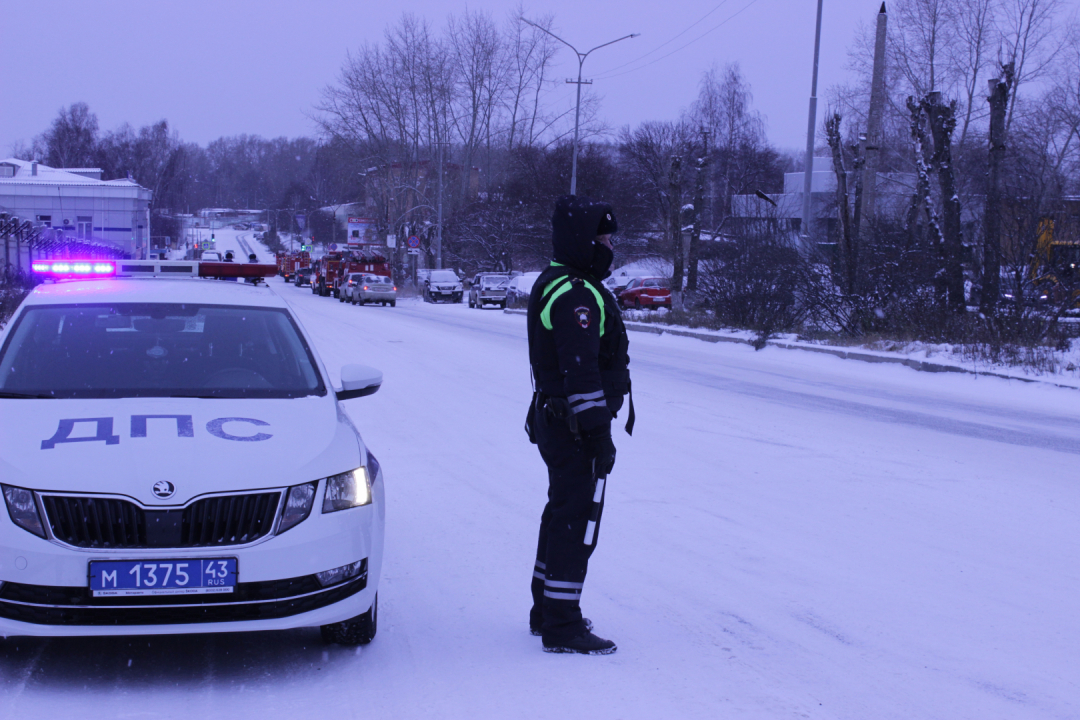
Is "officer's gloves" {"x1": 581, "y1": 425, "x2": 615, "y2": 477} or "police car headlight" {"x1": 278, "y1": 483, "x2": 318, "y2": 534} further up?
"officer's gloves" {"x1": 581, "y1": 425, "x2": 615, "y2": 477}

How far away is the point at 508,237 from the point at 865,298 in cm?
4475

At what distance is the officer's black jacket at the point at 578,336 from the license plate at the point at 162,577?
1412 mm

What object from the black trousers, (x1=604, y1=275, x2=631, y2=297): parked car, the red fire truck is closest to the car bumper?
the black trousers

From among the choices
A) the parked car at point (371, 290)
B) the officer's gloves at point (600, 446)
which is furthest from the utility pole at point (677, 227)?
the officer's gloves at point (600, 446)

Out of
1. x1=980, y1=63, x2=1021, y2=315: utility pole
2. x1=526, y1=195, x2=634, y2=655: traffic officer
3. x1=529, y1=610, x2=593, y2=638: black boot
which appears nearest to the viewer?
x1=526, y1=195, x2=634, y2=655: traffic officer

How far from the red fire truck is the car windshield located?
46543 mm

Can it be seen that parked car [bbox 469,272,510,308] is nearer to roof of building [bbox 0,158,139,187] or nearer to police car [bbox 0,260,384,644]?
police car [bbox 0,260,384,644]

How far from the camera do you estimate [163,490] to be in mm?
3512

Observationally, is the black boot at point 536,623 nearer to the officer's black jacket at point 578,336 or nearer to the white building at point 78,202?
the officer's black jacket at point 578,336

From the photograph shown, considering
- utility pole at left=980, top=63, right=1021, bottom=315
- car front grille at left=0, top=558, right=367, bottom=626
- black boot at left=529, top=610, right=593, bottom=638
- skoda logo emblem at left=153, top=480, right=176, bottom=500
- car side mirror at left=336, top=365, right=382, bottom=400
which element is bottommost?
black boot at left=529, top=610, right=593, bottom=638

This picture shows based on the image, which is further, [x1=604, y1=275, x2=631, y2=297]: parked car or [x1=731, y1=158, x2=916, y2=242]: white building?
[x1=731, y1=158, x2=916, y2=242]: white building

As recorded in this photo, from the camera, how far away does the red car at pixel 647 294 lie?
37750 millimetres

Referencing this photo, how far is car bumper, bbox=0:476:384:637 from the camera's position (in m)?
3.43

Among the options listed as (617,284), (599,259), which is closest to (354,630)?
(599,259)
